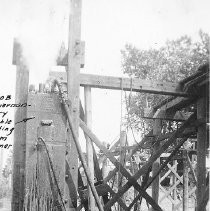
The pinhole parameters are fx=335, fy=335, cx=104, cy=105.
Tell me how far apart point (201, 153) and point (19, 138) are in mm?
3223

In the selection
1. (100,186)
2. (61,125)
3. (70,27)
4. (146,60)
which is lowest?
(100,186)

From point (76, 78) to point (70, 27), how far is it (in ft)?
2.31

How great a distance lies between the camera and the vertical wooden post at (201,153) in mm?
5535

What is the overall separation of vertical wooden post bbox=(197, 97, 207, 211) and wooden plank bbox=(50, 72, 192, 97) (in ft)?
1.27

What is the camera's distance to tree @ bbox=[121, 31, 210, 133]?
942 inches

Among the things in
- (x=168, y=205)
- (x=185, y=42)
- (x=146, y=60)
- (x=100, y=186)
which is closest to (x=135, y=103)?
(x=146, y=60)

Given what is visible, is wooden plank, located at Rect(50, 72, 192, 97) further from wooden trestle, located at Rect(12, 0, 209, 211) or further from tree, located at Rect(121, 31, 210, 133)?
tree, located at Rect(121, 31, 210, 133)

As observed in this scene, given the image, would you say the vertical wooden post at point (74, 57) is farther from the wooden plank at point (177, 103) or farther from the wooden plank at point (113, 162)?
the wooden plank at point (177, 103)

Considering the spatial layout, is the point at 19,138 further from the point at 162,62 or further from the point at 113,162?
the point at 162,62

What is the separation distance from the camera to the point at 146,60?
1074 inches

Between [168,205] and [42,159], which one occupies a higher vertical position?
[42,159]

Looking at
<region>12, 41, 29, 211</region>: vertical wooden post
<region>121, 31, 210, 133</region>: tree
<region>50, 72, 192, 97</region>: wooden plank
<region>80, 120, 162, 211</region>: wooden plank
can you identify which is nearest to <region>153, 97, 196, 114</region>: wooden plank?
<region>50, 72, 192, 97</region>: wooden plank

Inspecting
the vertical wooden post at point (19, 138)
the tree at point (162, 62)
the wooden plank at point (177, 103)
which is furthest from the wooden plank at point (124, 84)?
the tree at point (162, 62)

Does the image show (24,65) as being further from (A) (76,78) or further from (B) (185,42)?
(B) (185,42)
